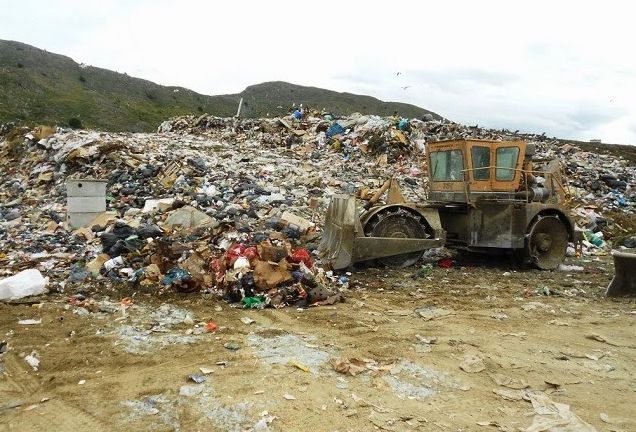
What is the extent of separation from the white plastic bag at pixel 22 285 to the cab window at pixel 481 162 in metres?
5.56

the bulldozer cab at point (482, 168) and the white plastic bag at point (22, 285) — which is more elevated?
the bulldozer cab at point (482, 168)

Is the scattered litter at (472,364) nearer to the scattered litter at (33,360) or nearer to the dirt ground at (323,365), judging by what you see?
the dirt ground at (323,365)

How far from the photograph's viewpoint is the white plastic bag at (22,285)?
17.2 feet

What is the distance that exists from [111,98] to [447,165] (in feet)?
160

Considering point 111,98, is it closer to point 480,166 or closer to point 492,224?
point 480,166

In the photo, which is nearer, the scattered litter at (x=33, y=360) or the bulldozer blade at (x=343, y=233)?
the scattered litter at (x=33, y=360)

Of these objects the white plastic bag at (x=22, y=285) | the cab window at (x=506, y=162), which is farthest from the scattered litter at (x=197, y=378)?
the cab window at (x=506, y=162)

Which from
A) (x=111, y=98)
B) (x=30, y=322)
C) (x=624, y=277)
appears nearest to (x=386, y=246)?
(x=624, y=277)

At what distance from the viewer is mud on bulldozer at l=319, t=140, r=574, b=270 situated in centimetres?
673

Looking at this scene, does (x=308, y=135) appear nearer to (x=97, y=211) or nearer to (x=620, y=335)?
(x=97, y=211)

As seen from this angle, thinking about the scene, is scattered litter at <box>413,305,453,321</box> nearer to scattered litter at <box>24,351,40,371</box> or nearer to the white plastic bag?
scattered litter at <box>24,351,40,371</box>

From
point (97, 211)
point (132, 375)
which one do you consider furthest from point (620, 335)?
point (97, 211)

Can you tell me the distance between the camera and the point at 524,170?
7344mm

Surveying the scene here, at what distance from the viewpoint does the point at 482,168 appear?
23.5 ft
